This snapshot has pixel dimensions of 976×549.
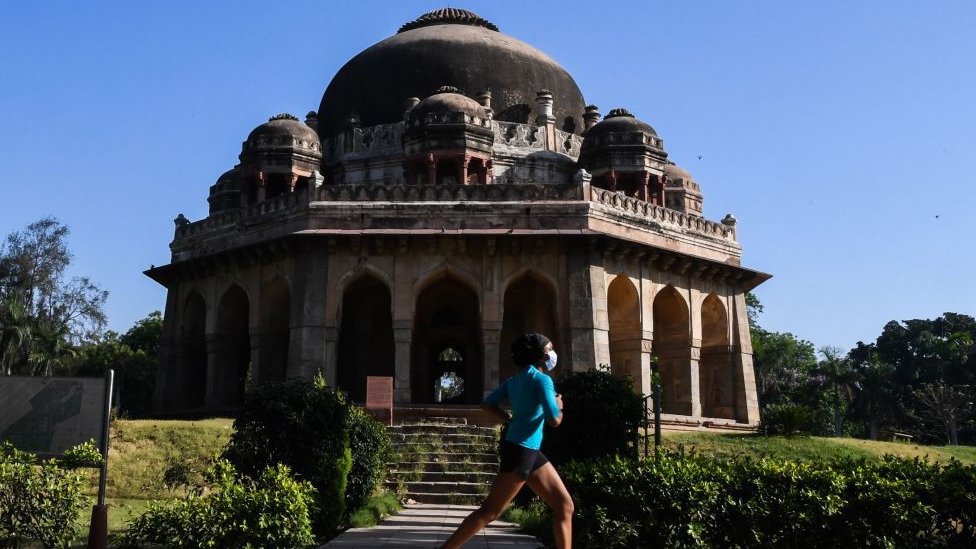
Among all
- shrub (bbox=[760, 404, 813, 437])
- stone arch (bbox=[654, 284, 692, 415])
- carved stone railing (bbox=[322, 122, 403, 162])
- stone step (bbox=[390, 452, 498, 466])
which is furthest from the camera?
carved stone railing (bbox=[322, 122, 403, 162])

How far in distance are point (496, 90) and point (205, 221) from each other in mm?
8810

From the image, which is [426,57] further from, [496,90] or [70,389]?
[70,389]

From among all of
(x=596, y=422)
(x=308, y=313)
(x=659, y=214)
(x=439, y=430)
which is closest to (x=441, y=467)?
(x=439, y=430)

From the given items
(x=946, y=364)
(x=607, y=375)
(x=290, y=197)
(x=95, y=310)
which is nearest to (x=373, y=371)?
(x=290, y=197)

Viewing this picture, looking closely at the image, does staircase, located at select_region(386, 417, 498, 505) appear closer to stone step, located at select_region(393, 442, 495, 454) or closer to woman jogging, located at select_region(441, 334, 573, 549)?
A: stone step, located at select_region(393, 442, 495, 454)

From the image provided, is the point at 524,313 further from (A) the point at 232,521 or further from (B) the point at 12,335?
(B) the point at 12,335

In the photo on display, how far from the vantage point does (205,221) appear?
25.1 metres

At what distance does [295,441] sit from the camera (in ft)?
32.6

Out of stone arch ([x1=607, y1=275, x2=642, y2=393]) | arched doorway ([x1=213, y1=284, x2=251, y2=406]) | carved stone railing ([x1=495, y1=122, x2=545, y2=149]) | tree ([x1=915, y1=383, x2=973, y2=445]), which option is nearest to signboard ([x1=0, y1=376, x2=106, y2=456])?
A: stone arch ([x1=607, y1=275, x2=642, y2=393])

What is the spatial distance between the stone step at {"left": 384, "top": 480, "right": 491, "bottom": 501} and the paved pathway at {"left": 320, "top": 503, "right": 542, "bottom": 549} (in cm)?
190

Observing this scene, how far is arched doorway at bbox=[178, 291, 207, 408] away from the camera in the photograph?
25.5 meters

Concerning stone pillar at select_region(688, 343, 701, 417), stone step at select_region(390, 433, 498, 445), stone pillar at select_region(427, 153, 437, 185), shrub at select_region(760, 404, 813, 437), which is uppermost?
stone pillar at select_region(427, 153, 437, 185)

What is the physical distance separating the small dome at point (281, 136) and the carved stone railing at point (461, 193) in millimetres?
3230

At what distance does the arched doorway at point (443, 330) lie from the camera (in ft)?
79.5
